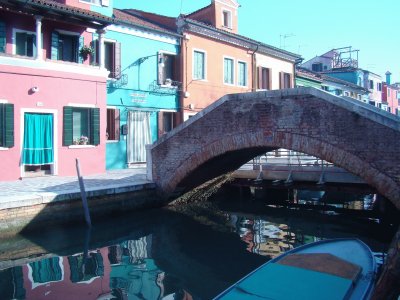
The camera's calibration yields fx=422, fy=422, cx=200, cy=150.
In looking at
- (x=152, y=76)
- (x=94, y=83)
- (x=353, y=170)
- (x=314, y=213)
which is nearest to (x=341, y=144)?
(x=353, y=170)

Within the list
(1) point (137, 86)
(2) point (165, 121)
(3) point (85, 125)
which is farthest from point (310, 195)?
(3) point (85, 125)

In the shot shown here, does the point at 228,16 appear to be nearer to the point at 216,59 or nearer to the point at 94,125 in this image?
the point at 216,59

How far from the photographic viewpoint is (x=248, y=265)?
7.93 meters

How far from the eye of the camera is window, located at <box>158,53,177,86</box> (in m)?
17.5

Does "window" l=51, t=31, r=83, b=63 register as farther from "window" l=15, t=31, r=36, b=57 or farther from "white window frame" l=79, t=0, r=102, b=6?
"white window frame" l=79, t=0, r=102, b=6

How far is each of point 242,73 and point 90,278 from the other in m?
16.0

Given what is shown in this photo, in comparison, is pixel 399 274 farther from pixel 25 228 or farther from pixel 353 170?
pixel 25 228

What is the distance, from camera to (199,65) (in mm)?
18891

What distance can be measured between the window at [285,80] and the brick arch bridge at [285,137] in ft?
38.6

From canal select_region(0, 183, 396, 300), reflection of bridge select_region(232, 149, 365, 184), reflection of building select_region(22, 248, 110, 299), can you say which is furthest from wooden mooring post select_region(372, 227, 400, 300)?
reflection of bridge select_region(232, 149, 365, 184)

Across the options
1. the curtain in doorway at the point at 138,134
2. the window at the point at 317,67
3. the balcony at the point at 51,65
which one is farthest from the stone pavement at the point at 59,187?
the window at the point at 317,67

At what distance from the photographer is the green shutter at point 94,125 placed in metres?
14.5

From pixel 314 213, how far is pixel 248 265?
549 cm

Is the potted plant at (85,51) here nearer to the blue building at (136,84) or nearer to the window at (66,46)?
the window at (66,46)
